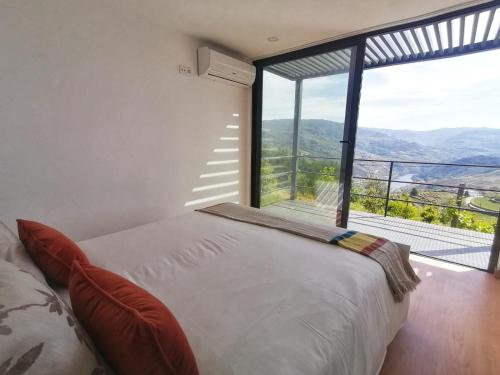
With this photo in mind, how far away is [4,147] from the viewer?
1.56m

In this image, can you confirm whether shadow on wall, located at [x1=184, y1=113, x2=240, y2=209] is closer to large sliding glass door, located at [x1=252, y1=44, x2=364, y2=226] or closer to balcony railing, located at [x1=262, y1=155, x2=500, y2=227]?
large sliding glass door, located at [x1=252, y1=44, x2=364, y2=226]

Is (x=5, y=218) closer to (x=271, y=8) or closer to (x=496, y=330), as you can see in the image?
(x=271, y=8)

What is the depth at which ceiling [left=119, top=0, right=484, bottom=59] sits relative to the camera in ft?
6.16

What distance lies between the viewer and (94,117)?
1924mm

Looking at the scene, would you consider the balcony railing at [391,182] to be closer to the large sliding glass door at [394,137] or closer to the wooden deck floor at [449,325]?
the large sliding glass door at [394,137]

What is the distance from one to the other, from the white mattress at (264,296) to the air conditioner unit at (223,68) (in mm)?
1802

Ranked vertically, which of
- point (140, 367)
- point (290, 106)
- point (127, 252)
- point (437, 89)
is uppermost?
point (437, 89)

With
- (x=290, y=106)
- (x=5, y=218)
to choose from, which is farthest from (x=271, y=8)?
(x=5, y=218)

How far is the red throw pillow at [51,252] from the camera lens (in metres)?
0.92

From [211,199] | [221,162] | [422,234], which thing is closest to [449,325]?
[422,234]

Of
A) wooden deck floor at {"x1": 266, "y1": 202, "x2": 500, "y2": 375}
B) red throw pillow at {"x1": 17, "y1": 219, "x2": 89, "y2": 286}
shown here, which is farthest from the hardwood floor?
red throw pillow at {"x1": 17, "y1": 219, "x2": 89, "y2": 286}

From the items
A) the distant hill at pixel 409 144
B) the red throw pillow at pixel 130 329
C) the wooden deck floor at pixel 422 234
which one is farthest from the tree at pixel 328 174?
the red throw pillow at pixel 130 329

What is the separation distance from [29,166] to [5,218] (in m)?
0.36

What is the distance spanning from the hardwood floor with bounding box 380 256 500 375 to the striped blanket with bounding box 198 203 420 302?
417mm
